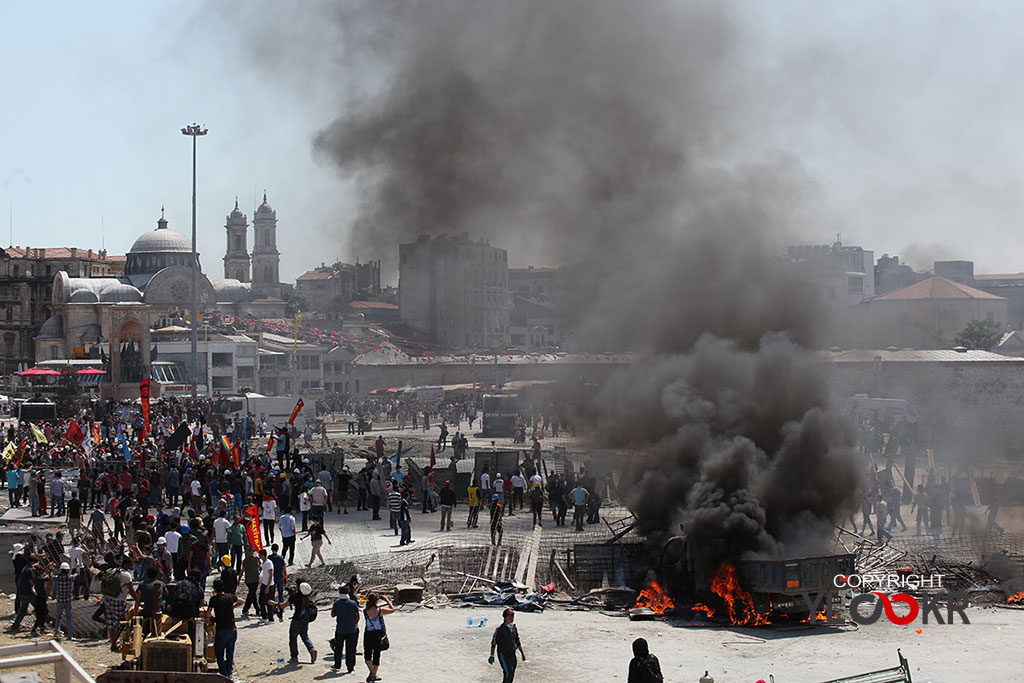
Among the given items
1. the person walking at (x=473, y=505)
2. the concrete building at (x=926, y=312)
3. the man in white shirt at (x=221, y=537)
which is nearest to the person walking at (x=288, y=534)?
the man in white shirt at (x=221, y=537)

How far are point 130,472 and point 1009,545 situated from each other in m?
20.3

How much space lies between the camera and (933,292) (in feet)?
321

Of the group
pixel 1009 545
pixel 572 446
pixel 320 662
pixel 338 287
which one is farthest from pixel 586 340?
pixel 338 287

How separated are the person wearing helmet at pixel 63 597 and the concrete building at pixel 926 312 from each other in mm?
73695

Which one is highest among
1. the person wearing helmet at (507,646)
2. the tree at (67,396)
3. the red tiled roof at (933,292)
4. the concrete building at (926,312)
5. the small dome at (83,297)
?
the small dome at (83,297)

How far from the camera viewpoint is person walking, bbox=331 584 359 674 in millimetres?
14422

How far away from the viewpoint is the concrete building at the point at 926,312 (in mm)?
87250

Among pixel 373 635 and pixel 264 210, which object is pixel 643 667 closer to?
pixel 373 635

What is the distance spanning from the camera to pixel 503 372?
8494 centimetres

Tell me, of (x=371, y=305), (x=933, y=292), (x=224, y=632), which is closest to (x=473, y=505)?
(x=224, y=632)

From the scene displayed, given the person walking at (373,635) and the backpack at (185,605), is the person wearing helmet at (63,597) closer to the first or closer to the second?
the backpack at (185,605)

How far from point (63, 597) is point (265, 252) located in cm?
13729

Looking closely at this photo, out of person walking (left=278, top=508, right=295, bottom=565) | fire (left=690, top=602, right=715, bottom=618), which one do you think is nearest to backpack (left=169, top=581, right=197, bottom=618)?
person walking (left=278, top=508, right=295, bottom=565)

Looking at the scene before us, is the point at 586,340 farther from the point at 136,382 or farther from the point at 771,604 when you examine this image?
the point at 136,382
